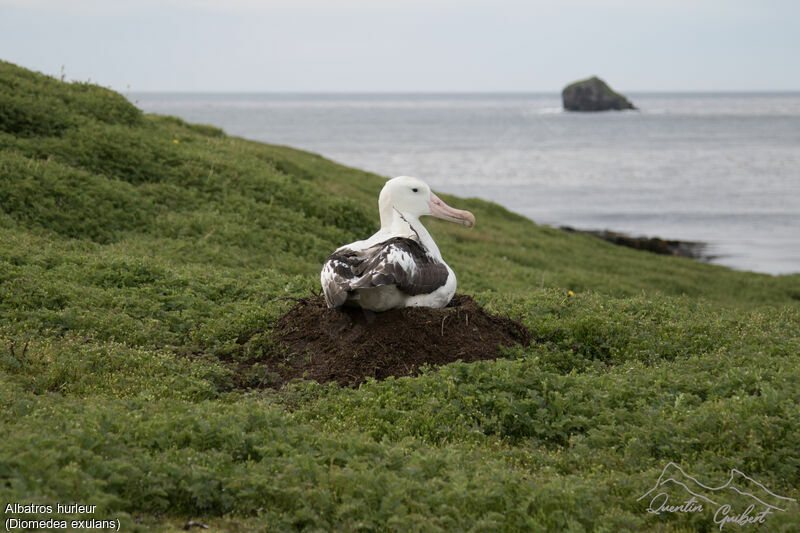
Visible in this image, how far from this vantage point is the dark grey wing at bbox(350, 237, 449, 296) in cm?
841

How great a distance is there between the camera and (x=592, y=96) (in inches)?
7421

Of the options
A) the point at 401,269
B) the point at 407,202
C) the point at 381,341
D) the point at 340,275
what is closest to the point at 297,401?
the point at 381,341

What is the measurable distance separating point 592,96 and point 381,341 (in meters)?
191

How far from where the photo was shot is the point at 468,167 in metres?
71.2

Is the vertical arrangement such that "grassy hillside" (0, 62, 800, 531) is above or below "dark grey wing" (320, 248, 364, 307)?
below

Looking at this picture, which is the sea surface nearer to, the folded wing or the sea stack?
the folded wing

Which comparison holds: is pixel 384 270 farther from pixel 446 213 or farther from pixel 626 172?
pixel 626 172

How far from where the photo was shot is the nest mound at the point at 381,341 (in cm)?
857

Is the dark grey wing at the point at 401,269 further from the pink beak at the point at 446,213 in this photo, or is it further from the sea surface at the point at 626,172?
the sea surface at the point at 626,172

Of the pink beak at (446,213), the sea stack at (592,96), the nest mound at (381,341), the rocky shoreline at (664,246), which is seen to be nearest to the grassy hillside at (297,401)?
the nest mound at (381,341)

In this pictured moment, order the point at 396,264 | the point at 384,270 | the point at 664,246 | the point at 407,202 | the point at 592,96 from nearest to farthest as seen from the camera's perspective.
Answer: the point at 384,270
the point at 396,264
the point at 407,202
the point at 664,246
the point at 592,96

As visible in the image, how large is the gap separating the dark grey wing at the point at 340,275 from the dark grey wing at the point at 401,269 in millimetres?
75

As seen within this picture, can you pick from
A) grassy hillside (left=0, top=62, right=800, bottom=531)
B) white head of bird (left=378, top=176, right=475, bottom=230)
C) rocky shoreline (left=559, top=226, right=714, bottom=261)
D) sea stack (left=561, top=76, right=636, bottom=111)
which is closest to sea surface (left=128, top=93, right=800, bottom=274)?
rocky shoreline (left=559, top=226, right=714, bottom=261)

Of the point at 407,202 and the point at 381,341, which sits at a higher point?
the point at 407,202
